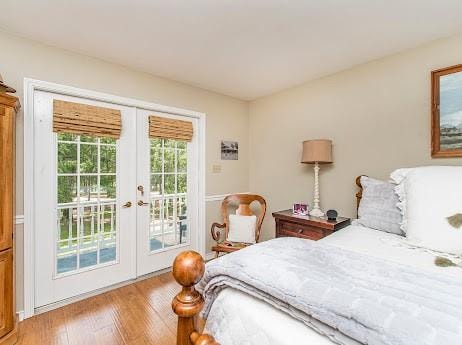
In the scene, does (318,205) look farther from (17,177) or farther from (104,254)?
(17,177)

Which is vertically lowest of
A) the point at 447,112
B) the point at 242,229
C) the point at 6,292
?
the point at 6,292

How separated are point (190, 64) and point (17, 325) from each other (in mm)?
2644

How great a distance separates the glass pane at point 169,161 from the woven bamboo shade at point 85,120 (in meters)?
0.59

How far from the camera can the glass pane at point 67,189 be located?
2197 millimetres

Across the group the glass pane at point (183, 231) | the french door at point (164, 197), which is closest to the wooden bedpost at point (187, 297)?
the french door at point (164, 197)

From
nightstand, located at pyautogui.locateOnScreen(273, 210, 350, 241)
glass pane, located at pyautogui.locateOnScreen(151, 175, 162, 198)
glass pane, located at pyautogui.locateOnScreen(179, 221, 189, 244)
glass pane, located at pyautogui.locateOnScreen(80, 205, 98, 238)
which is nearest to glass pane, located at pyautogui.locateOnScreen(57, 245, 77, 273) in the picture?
glass pane, located at pyautogui.locateOnScreen(80, 205, 98, 238)

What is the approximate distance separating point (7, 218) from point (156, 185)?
1.34 meters

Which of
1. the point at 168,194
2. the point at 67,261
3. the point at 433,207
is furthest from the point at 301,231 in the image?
the point at 67,261

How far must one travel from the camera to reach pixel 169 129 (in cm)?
284

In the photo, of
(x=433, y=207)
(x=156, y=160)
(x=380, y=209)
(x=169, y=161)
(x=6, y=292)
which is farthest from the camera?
(x=169, y=161)

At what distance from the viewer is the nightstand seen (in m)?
2.24

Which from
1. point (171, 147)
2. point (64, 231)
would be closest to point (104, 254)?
point (64, 231)

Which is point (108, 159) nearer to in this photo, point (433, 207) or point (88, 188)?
point (88, 188)

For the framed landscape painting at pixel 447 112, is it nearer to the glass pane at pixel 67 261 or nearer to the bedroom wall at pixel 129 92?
the bedroom wall at pixel 129 92
